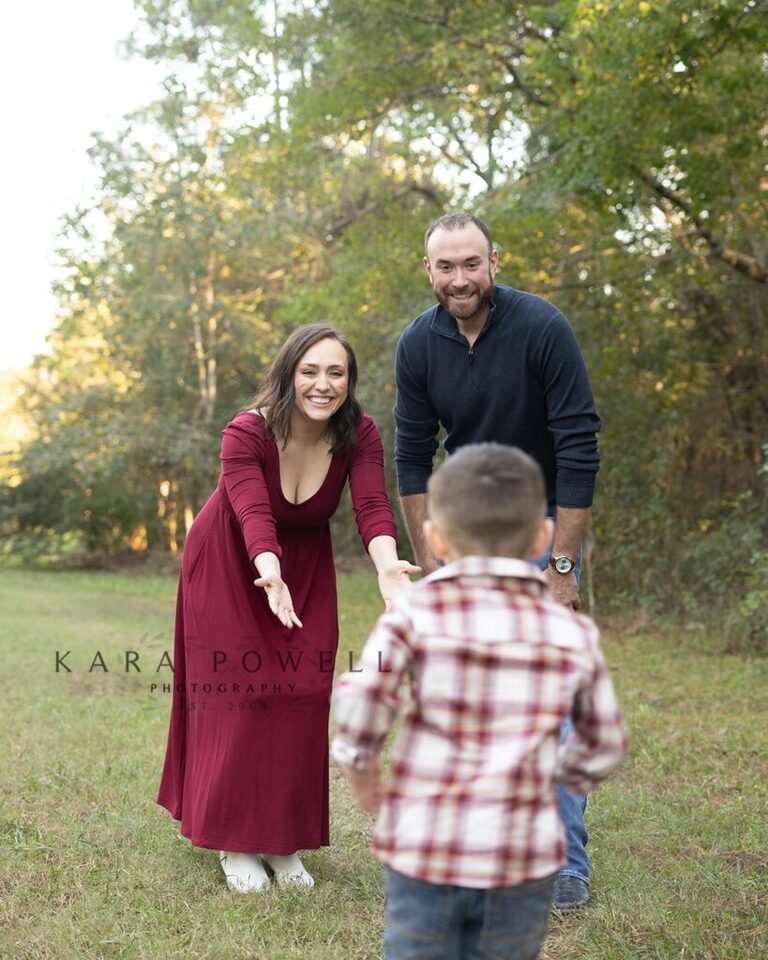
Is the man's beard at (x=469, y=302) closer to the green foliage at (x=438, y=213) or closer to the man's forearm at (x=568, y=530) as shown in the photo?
the man's forearm at (x=568, y=530)

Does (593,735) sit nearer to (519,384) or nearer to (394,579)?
(394,579)

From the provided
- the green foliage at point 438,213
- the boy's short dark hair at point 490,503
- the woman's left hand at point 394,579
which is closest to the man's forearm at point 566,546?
the woman's left hand at point 394,579

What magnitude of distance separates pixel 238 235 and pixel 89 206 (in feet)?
9.75

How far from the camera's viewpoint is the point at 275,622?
4.27m

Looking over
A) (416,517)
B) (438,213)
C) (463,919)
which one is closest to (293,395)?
(416,517)

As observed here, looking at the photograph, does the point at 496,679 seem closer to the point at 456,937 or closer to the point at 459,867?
the point at 459,867

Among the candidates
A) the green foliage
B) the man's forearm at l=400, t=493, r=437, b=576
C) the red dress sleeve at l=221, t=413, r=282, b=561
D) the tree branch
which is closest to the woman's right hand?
the red dress sleeve at l=221, t=413, r=282, b=561

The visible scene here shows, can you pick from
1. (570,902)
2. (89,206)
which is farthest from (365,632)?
(89,206)

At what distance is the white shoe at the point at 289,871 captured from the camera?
13.6ft

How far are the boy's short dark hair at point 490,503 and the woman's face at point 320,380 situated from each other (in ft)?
6.41

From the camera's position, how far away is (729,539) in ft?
37.6

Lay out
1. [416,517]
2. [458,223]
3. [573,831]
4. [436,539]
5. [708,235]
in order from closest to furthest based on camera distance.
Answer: [436,539] < [458,223] < [573,831] < [416,517] < [708,235]

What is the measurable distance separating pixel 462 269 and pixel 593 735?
188cm

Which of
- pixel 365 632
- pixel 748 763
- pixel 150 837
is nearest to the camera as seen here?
pixel 150 837
